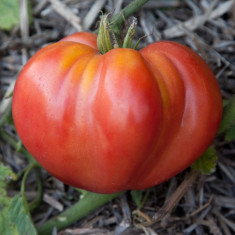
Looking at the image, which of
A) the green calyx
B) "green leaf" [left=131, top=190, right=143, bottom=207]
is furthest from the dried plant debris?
the green calyx

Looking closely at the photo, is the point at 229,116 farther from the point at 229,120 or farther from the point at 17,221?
the point at 17,221

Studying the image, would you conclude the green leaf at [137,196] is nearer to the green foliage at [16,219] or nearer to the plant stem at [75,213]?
the plant stem at [75,213]

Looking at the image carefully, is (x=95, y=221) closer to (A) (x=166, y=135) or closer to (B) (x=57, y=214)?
(B) (x=57, y=214)

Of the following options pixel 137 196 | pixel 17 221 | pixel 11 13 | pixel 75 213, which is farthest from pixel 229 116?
pixel 11 13

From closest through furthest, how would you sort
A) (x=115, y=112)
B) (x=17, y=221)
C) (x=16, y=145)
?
(x=115, y=112) < (x=17, y=221) < (x=16, y=145)

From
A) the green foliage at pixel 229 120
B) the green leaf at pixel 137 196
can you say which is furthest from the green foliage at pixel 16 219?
the green foliage at pixel 229 120

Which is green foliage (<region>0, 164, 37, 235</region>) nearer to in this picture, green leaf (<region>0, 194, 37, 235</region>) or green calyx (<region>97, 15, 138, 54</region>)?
green leaf (<region>0, 194, 37, 235</region>)
